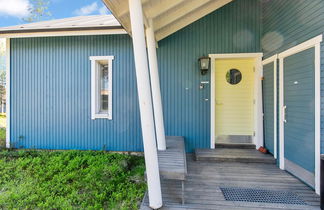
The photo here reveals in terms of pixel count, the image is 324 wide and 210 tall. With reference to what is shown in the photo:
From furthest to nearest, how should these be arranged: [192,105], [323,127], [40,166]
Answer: [192,105], [40,166], [323,127]

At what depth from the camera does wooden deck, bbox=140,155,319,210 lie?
2064mm

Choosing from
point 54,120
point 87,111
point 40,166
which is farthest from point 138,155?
point 54,120

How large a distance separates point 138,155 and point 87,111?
5.55 ft

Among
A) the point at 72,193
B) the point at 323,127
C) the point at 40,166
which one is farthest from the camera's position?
the point at 40,166

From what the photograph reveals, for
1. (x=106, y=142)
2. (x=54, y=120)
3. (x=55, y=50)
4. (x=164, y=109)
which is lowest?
(x=106, y=142)

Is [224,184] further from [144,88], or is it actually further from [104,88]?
[104,88]

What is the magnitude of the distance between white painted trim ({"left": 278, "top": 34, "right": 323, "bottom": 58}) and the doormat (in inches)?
85.1

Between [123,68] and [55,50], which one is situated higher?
[55,50]

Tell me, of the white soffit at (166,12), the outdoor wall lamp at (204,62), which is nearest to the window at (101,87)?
the white soffit at (166,12)

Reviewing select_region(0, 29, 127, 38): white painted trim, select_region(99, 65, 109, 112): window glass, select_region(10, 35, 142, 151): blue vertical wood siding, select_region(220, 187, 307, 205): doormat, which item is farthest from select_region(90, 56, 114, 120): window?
select_region(220, 187, 307, 205): doormat

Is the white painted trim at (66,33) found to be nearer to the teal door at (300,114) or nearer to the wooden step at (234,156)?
the wooden step at (234,156)

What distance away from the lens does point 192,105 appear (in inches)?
156

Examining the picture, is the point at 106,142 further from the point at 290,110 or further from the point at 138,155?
the point at 290,110

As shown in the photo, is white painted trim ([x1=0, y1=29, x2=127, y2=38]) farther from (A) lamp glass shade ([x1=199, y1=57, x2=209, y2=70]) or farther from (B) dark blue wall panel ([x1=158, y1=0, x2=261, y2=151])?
(A) lamp glass shade ([x1=199, y1=57, x2=209, y2=70])
